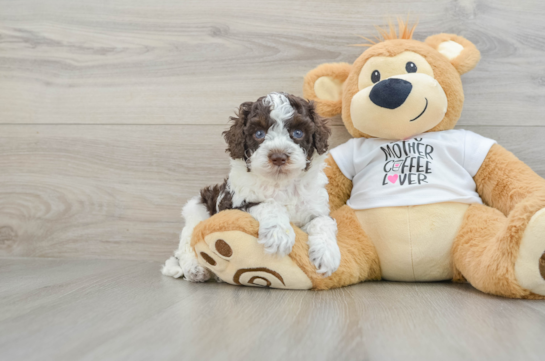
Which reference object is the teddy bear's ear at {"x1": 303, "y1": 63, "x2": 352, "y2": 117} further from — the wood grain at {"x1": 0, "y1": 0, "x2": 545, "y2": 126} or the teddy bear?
the wood grain at {"x1": 0, "y1": 0, "x2": 545, "y2": 126}

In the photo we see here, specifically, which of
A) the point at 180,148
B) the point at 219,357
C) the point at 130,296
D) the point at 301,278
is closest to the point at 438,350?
the point at 219,357

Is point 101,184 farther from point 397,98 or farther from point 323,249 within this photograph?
point 397,98

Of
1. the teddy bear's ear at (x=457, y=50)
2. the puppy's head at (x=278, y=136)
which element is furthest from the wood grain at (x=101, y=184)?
the teddy bear's ear at (x=457, y=50)

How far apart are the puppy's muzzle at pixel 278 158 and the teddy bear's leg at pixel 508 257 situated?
0.67 meters

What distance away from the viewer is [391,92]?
1.46 m

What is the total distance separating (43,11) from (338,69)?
1.50 meters

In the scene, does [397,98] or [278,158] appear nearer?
[278,158]

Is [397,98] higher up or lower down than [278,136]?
higher up

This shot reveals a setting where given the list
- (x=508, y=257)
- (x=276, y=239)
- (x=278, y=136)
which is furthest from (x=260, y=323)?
(x=508, y=257)

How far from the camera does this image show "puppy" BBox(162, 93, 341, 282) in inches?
50.3

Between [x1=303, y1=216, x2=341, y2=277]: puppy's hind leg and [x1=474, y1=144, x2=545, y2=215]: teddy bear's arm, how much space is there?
0.62 m

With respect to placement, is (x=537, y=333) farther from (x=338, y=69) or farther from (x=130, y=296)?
(x=338, y=69)

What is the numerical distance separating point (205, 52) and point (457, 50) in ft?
3.66

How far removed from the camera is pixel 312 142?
1.41 meters
